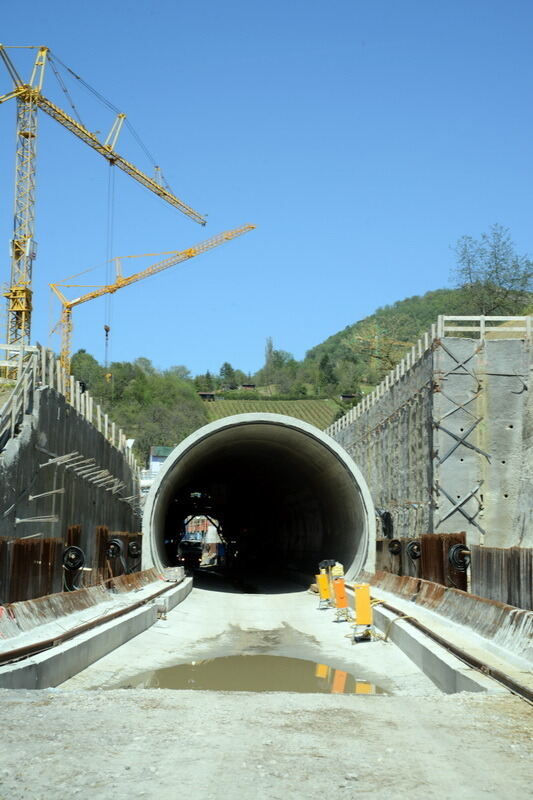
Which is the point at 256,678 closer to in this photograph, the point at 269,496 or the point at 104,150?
the point at 269,496

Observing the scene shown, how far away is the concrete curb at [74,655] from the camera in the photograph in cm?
908

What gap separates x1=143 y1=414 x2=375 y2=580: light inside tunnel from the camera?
27562 millimetres

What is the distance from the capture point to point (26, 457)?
20016mm

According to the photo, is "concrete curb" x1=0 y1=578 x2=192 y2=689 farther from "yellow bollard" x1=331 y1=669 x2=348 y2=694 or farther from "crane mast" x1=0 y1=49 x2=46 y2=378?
"crane mast" x1=0 y1=49 x2=46 y2=378

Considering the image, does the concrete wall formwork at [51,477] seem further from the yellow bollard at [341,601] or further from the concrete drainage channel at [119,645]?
the yellow bollard at [341,601]

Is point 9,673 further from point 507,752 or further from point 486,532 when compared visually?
point 486,532

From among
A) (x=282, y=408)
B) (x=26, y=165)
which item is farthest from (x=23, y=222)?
(x=282, y=408)

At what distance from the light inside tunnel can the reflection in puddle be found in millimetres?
13209

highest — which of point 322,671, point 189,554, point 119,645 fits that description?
point 119,645

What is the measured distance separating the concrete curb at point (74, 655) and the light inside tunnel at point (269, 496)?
10.5 m

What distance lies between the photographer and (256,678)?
12641 millimetres

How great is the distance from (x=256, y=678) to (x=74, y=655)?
2859 millimetres

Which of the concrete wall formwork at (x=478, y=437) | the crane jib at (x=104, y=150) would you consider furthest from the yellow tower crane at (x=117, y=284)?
the concrete wall formwork at (x=478, y=437)

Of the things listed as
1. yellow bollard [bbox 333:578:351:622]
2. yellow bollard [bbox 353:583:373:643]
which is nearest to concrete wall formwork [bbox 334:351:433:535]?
yellow bollard [bbox 333:578:351:622]
